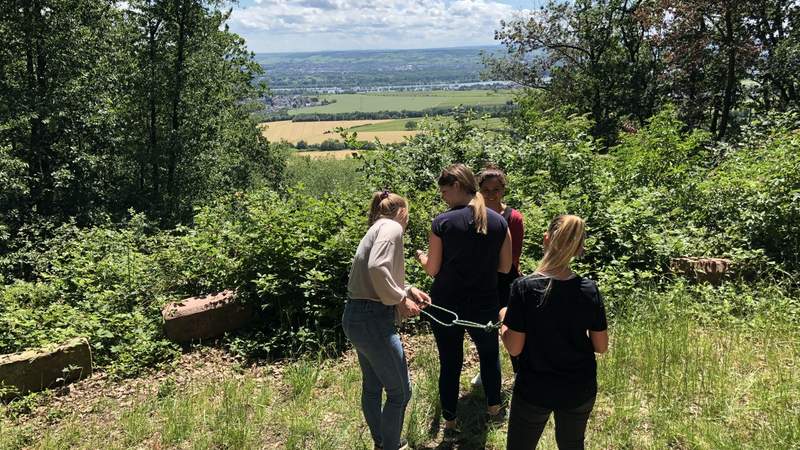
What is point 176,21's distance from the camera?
738 inches

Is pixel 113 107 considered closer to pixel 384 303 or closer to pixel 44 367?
pixel 44 367

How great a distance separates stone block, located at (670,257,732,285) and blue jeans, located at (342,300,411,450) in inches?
176

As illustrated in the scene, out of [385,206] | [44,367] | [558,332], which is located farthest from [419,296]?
[44,367]

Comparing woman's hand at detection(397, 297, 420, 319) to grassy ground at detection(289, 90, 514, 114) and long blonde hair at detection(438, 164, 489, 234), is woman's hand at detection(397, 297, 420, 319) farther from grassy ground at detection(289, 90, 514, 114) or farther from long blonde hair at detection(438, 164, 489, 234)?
grassy ground at detection(289, 90, 514, 114)

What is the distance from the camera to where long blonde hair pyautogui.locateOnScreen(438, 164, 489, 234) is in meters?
3.23

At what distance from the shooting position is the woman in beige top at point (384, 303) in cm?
295

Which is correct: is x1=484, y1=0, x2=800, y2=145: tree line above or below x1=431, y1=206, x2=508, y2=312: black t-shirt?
above

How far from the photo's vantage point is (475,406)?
4062 millimetres

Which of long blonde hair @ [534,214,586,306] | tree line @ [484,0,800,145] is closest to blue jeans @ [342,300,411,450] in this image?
long blonde hair @ [534,214,586,306]

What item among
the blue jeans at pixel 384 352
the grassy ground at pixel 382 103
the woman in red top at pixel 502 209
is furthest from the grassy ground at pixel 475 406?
the grassy ground at pixel 382 103

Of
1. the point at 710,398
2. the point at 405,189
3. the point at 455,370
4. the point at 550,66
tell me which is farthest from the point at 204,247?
the point at 550,66

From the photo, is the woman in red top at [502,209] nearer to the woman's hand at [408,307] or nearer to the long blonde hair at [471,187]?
the long blonde hair at [471,187]

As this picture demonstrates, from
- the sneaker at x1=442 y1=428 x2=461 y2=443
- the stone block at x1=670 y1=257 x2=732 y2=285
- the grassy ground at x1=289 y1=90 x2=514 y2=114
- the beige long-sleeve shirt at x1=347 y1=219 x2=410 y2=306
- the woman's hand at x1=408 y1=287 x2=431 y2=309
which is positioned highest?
the grassy ground at x1=289 y1=90 x2=514 y2=114

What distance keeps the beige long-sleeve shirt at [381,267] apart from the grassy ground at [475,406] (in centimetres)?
131
